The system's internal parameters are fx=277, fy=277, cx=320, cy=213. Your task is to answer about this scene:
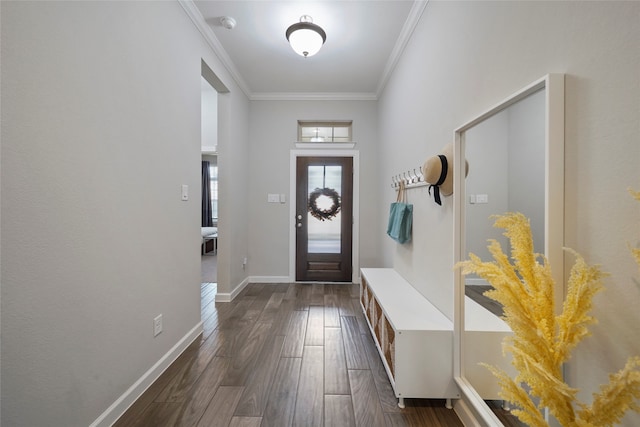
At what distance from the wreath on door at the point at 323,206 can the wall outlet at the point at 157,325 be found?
2.44m

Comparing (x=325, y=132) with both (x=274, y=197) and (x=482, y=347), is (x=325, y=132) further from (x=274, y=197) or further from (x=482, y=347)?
(x=482, y=347)

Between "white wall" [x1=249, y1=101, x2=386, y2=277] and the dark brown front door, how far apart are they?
186 millimetres

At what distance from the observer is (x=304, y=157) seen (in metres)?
3.98

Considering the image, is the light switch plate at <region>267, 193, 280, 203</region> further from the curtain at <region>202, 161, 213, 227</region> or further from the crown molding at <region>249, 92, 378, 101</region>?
the curtain at <region>202, 161, 213, 227</region>

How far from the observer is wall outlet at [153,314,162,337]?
176cm

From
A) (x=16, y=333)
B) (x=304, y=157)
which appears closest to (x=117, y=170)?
(x=16, y=333)

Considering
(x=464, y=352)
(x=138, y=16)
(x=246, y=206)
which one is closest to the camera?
(x=464, y=352)

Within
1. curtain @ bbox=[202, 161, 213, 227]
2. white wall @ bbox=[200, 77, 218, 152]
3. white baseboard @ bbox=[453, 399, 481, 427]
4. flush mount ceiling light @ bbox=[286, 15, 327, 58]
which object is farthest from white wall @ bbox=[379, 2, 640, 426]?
curtain @ bbox=[202, 161, 213, 227]

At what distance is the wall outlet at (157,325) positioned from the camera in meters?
1.76

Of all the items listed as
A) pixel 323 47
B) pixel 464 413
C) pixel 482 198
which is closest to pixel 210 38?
pixel 323 47

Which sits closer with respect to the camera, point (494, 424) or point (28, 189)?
point (28, 189)

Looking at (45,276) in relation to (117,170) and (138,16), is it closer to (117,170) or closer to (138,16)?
(117,170)

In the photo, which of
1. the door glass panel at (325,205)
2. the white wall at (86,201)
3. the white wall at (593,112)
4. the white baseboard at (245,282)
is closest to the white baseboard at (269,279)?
the white baseboard at (245,282)

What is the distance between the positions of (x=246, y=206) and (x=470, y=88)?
3.12 meters
